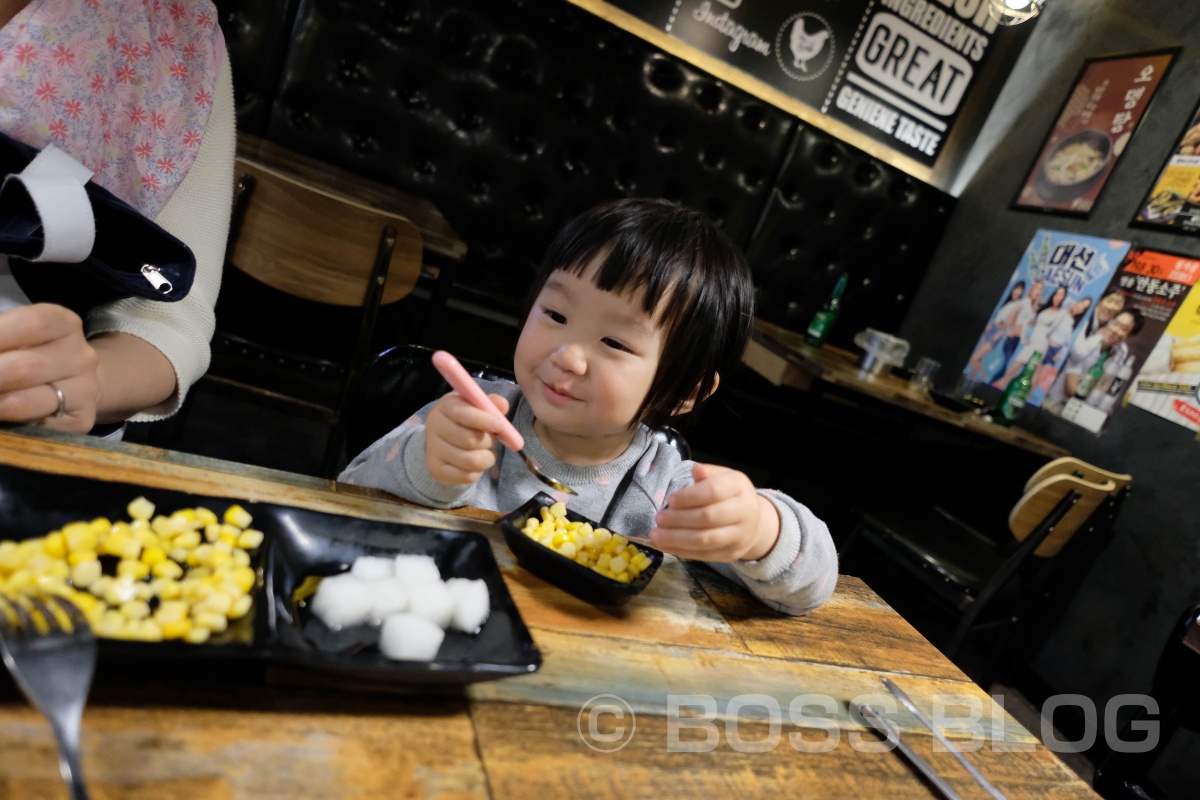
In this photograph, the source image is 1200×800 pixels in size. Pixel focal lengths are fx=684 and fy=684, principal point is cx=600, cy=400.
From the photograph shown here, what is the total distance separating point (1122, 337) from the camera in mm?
2770

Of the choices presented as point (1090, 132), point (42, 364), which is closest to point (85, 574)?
point (42, 364)

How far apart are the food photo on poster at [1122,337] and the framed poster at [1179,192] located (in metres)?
0.12

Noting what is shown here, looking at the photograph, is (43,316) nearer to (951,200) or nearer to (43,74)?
(43,74)

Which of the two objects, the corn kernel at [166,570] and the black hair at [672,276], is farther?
the black hair at [672,276]

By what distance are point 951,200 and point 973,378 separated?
1.07 metres

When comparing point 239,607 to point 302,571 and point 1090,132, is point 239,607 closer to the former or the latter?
point 302,571

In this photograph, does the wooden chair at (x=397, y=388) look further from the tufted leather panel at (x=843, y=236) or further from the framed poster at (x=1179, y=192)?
the framed poster at (x=1179, y=192)

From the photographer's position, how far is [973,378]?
3.48m

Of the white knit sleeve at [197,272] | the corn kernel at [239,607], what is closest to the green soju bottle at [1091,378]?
the white knit sleeve at [197,272]

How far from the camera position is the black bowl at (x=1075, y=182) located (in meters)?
3.06

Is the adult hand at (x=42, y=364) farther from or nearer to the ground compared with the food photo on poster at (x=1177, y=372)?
nearer to the ground

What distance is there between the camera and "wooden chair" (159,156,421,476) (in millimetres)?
1701

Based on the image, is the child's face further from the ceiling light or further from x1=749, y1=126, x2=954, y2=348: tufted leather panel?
the ceiling light

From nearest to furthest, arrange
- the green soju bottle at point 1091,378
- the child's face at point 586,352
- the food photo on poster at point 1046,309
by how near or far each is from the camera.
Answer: the child's face at point 586,352 < the green soju bottle at point 1091,378 < the food photo on poster at point 1046,309
